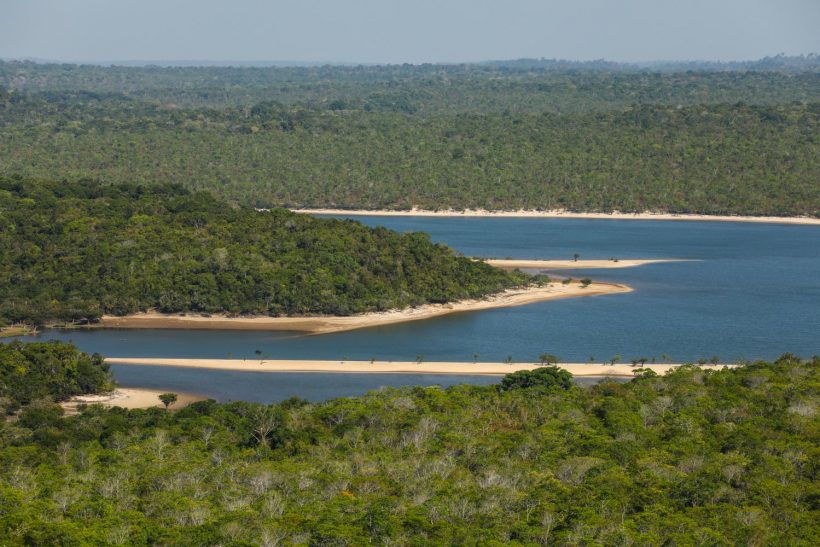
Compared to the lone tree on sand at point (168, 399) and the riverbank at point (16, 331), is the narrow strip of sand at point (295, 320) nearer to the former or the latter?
the riverbank at point (16, 331)

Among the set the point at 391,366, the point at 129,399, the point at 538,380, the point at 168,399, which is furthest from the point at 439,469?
the point at 391,366

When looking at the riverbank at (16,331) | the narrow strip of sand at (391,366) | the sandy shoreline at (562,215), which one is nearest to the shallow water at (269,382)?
the narrow strip of sand at (391,366)

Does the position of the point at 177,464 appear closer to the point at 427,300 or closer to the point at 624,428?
the point at 624,428

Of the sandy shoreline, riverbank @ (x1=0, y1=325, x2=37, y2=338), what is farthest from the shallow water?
the sandy shoreline

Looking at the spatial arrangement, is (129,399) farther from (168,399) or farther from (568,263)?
(568,263)

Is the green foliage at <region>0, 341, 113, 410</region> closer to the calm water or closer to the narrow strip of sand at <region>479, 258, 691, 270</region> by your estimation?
the calm water

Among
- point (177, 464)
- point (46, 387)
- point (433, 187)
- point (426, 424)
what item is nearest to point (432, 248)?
point (46, 387)
